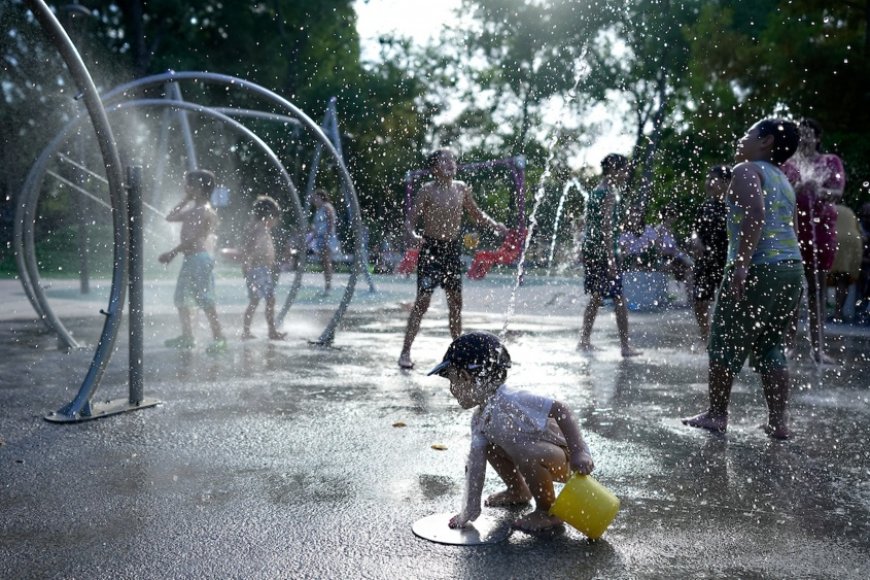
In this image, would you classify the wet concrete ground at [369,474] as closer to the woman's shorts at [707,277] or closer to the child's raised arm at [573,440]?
the child's raised arm at [573,440]

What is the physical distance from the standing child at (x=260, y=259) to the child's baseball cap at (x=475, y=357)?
6.23 meters

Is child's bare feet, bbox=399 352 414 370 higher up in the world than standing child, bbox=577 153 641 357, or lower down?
lower down

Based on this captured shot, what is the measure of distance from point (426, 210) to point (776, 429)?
3462 mm

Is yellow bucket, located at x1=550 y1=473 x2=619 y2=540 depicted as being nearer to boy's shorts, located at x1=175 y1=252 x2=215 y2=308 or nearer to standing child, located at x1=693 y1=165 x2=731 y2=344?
standing child, located at x1=693 y1=165 x2=731 y2=344

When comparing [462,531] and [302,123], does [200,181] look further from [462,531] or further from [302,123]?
[462,531]

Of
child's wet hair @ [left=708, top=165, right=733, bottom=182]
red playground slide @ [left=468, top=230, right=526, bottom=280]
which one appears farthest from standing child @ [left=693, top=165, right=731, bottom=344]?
red playground slide @ [left=468, top=230, right=526, bottom=280]

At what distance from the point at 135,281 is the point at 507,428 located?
3007 millimetres

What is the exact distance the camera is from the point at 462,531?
127 inches

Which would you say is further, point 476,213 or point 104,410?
point 476,213

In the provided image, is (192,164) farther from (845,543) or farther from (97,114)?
(845,543)

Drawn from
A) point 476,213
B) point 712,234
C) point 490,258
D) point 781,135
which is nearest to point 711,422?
point 781,135

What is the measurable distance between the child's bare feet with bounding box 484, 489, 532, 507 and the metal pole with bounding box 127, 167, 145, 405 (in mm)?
2745

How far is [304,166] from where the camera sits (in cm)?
3491

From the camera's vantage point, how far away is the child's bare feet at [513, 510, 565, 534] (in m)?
3.27
